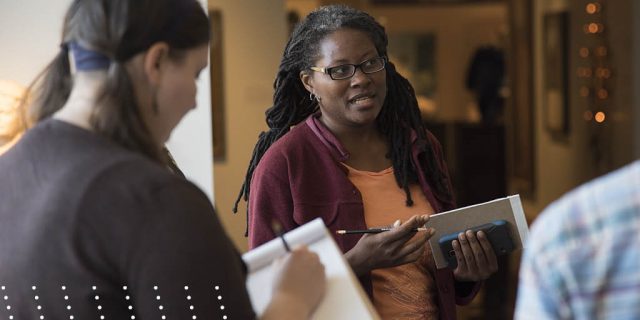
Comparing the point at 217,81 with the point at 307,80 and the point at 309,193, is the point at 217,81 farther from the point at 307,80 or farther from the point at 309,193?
the point at 309,193

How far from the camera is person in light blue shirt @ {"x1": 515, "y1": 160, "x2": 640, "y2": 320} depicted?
1.04 meters

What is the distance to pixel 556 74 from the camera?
28.9ft

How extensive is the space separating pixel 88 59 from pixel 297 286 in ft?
1.36

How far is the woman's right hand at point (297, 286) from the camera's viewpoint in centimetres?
146

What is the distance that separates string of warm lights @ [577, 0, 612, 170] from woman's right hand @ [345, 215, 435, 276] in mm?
5375

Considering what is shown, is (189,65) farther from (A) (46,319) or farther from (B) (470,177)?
(B) (470,177)

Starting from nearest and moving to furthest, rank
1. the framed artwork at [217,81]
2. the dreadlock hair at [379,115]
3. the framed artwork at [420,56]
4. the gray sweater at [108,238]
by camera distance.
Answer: the gray sweater at [108,238] < the dreadlock hair at [379,115] < the framed artwork at [217,81] < the framed artwork at [420,56]

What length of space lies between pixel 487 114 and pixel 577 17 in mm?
2912

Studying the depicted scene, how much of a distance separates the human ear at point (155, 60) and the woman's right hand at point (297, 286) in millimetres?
316

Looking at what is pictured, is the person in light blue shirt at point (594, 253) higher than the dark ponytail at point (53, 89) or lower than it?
lower

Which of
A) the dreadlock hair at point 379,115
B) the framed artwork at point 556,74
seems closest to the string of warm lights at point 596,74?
the framed artwork at point 556,74

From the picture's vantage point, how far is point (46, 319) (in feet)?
4.58

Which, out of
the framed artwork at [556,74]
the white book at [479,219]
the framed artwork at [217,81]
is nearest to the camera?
the white book at [479,219]

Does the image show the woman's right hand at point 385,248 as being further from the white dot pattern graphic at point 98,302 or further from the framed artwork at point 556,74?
the framed artwork at point 556,74
